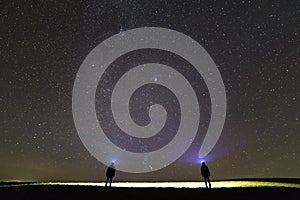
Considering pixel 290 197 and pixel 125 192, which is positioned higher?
pixel 290 197

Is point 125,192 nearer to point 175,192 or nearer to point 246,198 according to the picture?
point 175,192

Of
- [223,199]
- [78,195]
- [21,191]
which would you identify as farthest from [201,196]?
[21,191]

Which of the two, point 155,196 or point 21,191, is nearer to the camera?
point 155,196

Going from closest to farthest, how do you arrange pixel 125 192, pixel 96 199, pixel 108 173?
pixel 96 199, pixel 125 192, pixel 108 173

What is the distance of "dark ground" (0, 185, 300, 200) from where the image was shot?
1273cm

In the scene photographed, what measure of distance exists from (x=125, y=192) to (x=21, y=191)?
5.27m

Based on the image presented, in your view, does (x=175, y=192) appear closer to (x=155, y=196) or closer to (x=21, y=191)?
(x=155, y=196)

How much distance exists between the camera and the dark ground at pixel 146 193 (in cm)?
1273

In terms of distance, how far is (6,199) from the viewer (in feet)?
44.0

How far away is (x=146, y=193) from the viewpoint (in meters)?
13.2

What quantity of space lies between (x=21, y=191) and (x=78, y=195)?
326 cm

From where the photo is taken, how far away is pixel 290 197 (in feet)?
43.5

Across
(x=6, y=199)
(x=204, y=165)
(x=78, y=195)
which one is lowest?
(x=6, y=199)

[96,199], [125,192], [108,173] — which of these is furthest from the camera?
[108,173]
